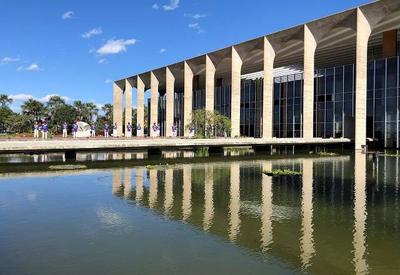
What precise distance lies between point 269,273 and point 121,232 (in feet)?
14.6

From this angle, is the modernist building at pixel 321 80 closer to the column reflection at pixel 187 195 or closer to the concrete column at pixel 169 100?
the concrete column at pixel 169 100

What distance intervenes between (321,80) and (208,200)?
39686mm

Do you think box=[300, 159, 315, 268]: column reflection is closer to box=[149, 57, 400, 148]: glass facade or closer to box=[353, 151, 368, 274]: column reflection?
box=[353, 151, 368, 274]: column reflection

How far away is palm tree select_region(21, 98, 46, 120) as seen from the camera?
357 feet

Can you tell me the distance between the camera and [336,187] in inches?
720

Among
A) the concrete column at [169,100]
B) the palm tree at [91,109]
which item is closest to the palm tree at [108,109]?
the palm tree at [91,109]

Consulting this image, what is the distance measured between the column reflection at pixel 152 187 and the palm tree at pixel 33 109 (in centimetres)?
9357

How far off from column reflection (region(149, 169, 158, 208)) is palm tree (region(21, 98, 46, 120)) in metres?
93.6

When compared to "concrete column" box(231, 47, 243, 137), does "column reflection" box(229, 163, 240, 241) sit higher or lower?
lower

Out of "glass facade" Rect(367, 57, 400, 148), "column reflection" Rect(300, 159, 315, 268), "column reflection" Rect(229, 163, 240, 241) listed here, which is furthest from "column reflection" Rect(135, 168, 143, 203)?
"glass facade" Rect(367, 57, 400, 148)

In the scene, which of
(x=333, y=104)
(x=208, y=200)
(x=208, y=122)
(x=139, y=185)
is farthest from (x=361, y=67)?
(x=208, y=200)

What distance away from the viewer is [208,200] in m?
15.3

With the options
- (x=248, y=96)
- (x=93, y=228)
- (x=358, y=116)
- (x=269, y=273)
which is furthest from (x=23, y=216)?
(x=248, y=96)

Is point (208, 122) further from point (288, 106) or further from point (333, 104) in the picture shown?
point (333, 104)
